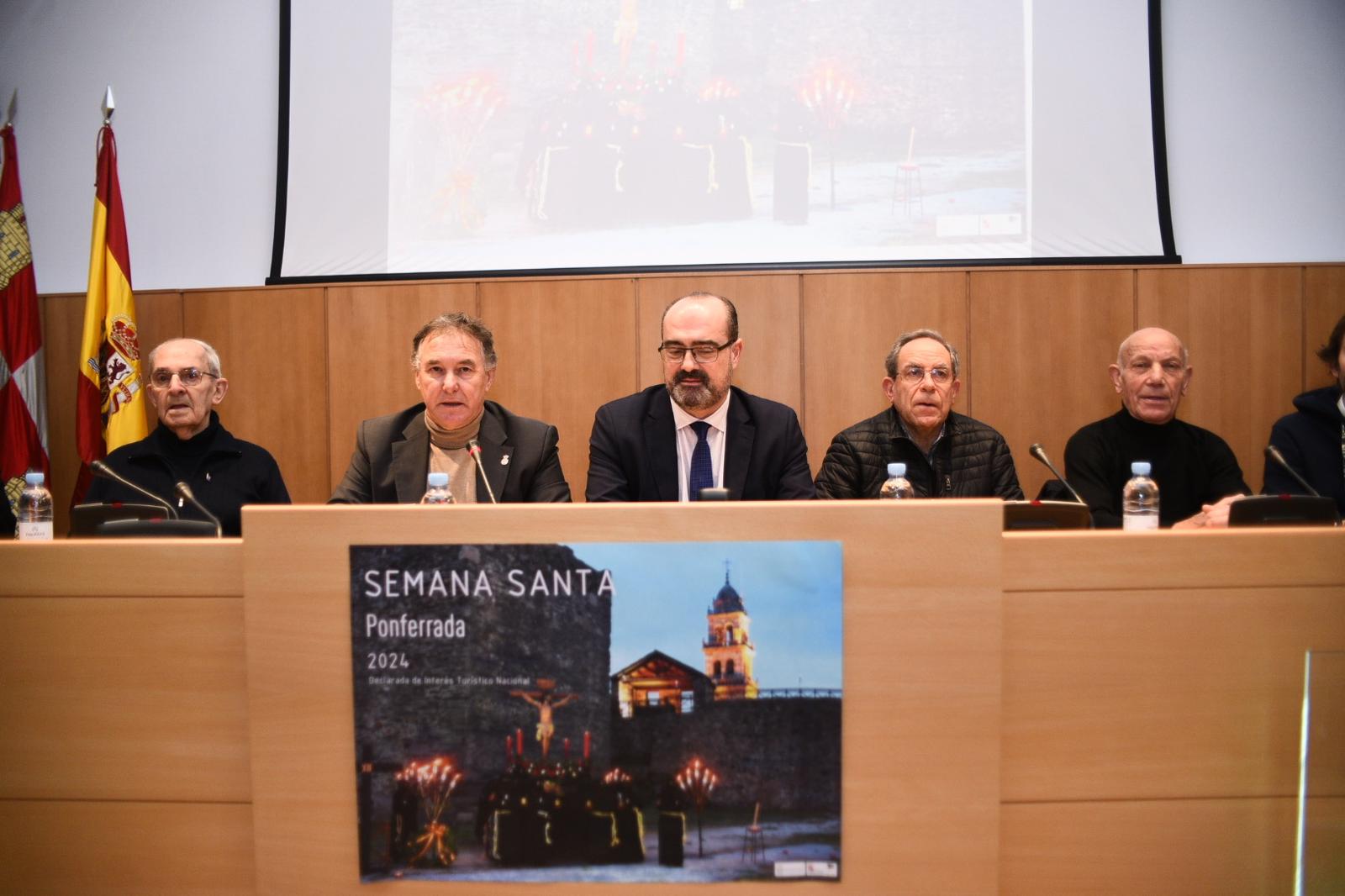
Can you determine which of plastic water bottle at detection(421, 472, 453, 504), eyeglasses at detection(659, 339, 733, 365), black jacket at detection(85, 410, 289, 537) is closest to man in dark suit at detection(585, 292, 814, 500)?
eyeglasses at detection(659, 339, 733, 365)

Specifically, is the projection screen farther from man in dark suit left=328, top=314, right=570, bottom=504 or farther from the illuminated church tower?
the illuminated church tower

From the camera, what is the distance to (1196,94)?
3848 mm

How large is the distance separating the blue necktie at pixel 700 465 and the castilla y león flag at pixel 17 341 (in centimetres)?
281

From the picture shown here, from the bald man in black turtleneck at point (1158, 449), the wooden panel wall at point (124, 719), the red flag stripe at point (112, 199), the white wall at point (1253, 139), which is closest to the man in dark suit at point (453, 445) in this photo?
the wooden panel wall at point (124, 719)

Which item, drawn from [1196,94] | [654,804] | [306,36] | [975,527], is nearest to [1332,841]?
[975,527]

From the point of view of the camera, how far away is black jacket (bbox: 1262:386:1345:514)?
264 centimetres

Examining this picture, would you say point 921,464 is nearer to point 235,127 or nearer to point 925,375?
point 925,375

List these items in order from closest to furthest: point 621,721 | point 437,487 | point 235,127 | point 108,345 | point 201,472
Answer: point 621,721 → point 437,487 → point 201,472 → point 108,345 → point 235,127

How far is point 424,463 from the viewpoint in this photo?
243cm

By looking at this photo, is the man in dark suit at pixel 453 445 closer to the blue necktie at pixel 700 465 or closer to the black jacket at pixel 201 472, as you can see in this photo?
the blue necktie at pixel 700 465

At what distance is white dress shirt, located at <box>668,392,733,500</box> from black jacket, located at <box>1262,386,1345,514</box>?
5.03 ft

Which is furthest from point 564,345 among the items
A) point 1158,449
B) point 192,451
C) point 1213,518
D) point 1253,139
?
point 1253,139

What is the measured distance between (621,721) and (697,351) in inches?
53.2

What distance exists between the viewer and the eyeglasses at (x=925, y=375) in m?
2.76
